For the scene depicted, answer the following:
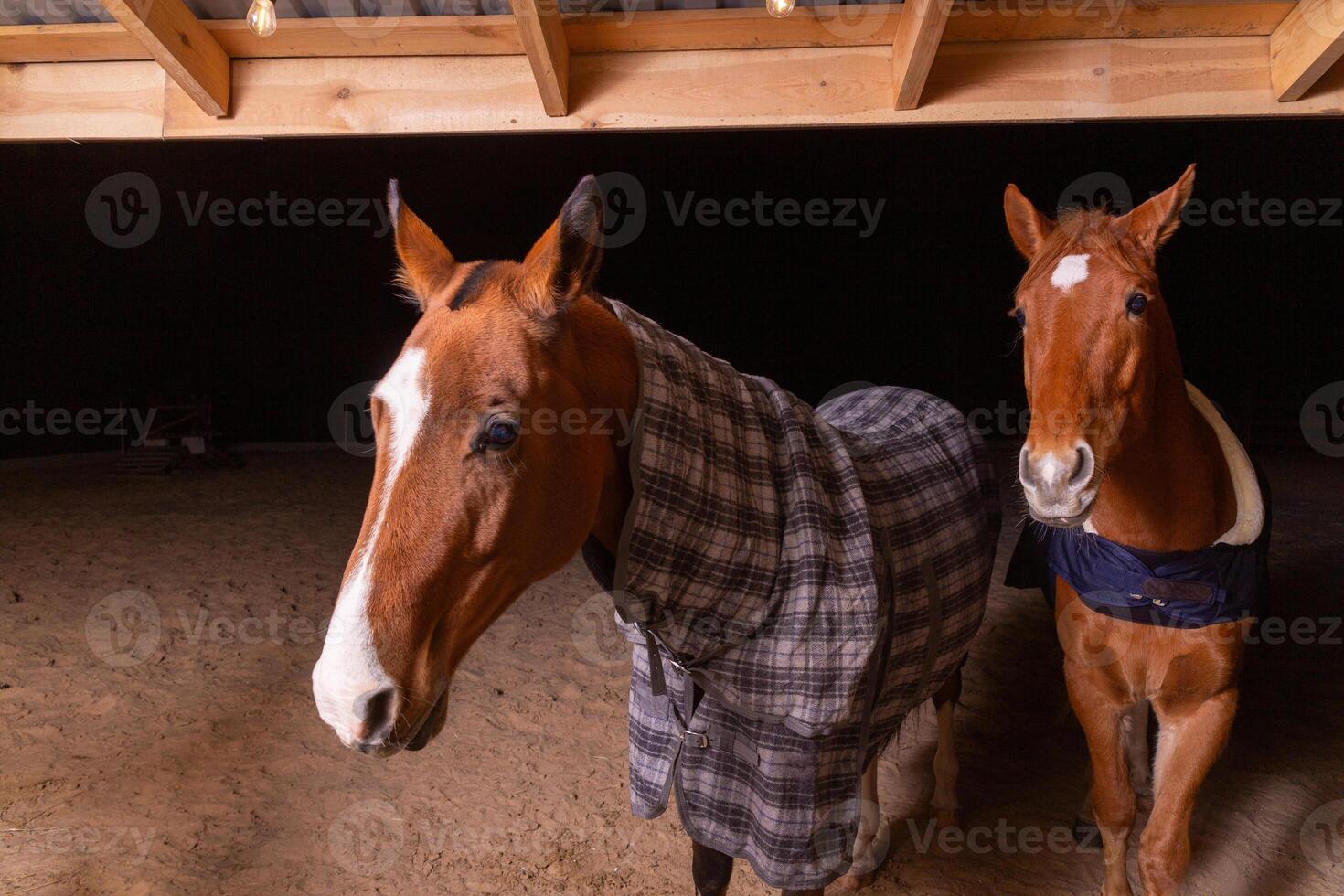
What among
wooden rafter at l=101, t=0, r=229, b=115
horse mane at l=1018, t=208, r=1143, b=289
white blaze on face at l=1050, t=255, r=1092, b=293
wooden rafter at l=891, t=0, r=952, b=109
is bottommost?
white blaze on face at l=1050, t=255, r=1092, b=293

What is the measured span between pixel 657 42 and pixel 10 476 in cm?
793

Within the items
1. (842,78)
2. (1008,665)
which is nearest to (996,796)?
(1008,665)

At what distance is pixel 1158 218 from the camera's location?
6.77 feet

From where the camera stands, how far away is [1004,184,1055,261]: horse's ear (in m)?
2.37

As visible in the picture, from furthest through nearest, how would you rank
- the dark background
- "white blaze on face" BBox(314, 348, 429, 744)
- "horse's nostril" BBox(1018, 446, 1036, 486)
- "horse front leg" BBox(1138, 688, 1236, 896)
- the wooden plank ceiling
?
the dark background, the wooden plank ceiling, "horse front leg" BBox(1138, 688, 1236, 896), "horse's nostril" BBox(1018, 446, 1036, 486), "white blaze on face" BBox(314, 348, 429, 744)

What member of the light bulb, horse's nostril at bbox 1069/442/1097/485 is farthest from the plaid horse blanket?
the light bulb

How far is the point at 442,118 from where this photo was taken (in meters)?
2.76

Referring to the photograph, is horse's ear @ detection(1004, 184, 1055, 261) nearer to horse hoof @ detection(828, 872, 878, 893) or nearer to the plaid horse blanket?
the plaid horse blanket

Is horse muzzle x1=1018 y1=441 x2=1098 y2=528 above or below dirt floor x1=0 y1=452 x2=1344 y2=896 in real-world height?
above

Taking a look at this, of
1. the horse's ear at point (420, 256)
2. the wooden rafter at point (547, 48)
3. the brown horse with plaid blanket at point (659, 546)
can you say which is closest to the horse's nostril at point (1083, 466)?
the brown horse with plaid blanket at point (659, 546)

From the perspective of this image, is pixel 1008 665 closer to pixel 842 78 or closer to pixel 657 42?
pixel 842 78

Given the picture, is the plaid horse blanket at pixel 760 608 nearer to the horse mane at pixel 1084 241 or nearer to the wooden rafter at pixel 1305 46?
the horse mane at pixel 1084 241

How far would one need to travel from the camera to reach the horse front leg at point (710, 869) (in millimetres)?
1925

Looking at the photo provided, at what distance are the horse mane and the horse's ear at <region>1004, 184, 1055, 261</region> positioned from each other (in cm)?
12
